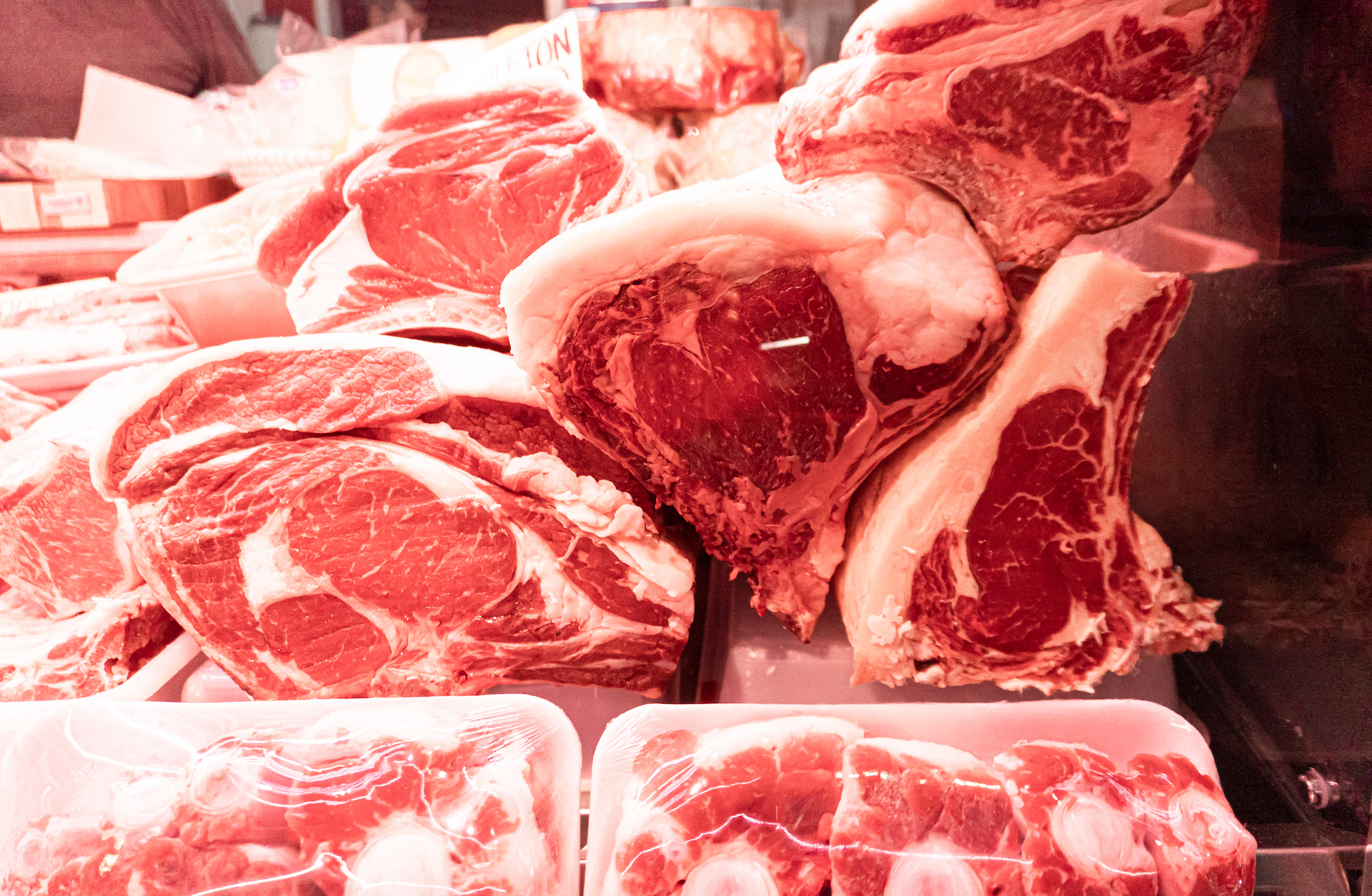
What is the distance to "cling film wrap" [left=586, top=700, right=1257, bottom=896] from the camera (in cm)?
99

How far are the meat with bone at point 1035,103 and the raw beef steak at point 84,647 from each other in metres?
1.76

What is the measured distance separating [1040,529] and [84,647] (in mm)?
1974

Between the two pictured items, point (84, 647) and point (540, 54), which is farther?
point (540, 54)

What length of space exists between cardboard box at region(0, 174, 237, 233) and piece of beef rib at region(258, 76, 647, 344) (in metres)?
1.34

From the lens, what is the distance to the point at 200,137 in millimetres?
2730

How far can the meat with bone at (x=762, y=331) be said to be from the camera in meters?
1.13

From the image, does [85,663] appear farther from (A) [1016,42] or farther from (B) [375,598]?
(A) [1016,42]

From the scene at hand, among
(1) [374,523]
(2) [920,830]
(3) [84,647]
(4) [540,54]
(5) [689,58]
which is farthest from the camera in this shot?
(5) [689,58]

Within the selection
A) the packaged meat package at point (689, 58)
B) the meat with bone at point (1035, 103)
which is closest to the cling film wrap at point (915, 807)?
the meat with bone at point (1035, 103)

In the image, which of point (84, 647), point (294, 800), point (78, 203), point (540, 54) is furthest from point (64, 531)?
point (540, 54)

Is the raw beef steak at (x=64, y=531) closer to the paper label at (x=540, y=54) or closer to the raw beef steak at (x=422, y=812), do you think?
the raw beef steak at (x=422, y=812)

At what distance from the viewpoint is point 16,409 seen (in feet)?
6.91

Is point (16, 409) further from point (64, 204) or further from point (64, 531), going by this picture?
point (64, 204)

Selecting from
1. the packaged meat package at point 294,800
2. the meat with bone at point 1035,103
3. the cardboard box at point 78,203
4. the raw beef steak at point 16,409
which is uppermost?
the meat with bone at point 1035,103
